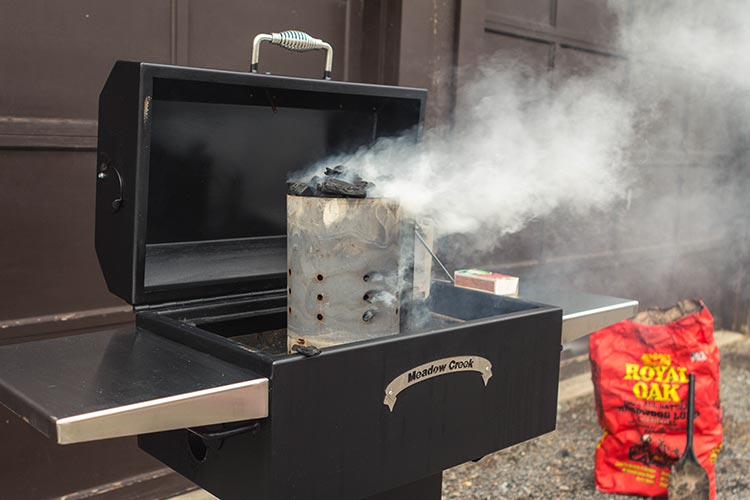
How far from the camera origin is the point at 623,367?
296 centimetres

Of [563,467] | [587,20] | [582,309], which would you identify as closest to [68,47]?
[582,309]

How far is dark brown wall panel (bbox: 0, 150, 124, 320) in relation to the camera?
2186 mm

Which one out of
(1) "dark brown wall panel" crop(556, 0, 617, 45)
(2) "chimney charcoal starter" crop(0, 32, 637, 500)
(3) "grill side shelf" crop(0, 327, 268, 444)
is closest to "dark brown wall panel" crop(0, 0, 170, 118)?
(2) "chimney charcoal starter" crop(0, 32, 637, 500)

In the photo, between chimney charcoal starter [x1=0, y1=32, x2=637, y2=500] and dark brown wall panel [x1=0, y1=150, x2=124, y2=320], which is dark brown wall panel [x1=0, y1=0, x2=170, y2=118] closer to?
dark brown wall panel [x1=0, y1=150, x2=124, y2=320]

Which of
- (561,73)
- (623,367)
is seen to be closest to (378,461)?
(623,367)

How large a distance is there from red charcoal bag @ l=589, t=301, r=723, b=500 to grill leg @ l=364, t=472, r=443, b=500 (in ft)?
4.64

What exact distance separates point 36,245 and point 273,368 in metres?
1.37

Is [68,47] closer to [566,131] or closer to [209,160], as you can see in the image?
[209,160]

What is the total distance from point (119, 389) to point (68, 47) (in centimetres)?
142

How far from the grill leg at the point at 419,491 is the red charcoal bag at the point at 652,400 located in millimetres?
1414

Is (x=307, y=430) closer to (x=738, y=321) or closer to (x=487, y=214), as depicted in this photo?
(x=487, y=214)

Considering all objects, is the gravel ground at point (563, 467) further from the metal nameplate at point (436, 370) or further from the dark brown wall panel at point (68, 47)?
the dark brown wall panel at point (68, 47)

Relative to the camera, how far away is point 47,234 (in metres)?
2.26

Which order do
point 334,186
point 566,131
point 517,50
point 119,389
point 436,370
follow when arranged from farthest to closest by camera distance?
point 517,50
point 566,131
point 334,186
point 436,370
point 119,389
